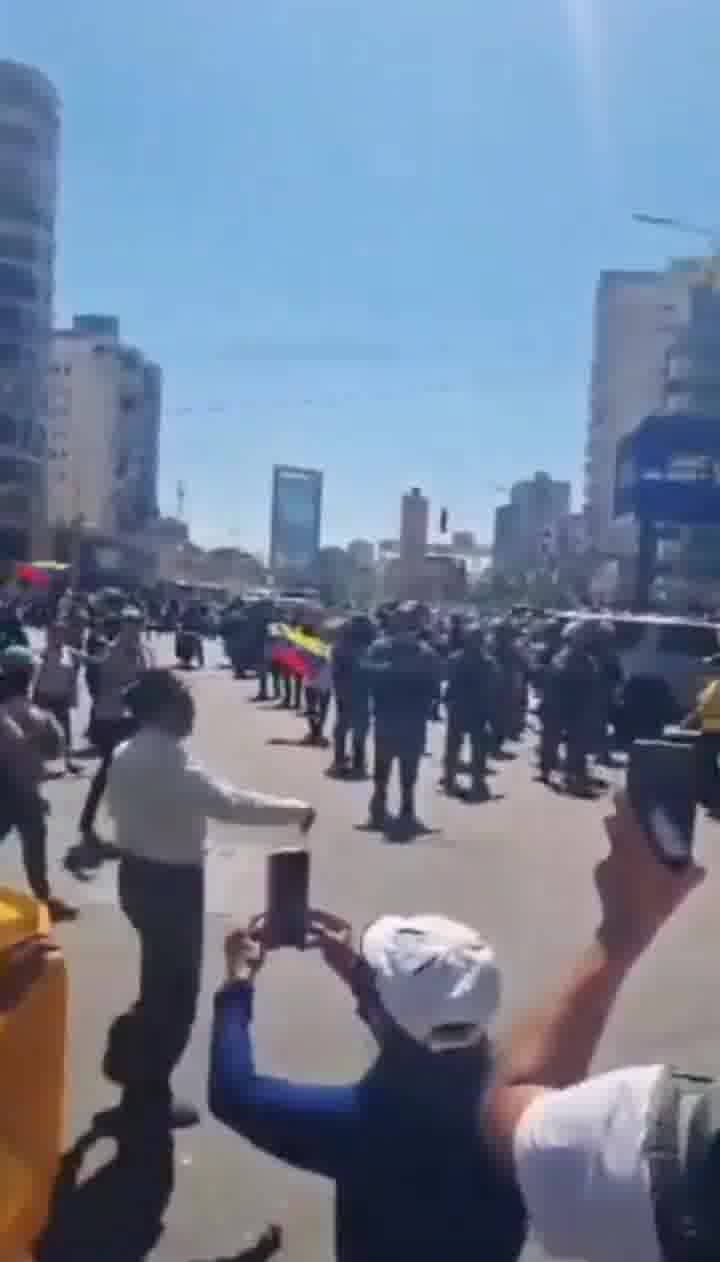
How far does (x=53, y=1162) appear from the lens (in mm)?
3209

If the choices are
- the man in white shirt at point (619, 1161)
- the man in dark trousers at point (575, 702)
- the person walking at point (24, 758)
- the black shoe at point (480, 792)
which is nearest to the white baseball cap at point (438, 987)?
the man in white shirt at point (619, 1161)

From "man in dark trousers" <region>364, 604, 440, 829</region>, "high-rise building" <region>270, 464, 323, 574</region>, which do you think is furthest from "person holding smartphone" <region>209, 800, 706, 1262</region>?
"high-rise building" <region>270, 464, 323, 574</region>

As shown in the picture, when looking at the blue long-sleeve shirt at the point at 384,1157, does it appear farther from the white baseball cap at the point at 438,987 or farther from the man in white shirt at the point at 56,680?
the man in white shirt at the point at 56,680

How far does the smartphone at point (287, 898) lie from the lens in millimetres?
3072

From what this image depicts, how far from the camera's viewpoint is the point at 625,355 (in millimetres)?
136500

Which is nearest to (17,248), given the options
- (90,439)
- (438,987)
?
(90,439)

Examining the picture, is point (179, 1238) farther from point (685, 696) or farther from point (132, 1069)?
point (685, 696)

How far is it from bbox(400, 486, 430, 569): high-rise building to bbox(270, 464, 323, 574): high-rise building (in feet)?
45.4

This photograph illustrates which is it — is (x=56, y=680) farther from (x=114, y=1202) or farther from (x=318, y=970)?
(x=114, y=1202)

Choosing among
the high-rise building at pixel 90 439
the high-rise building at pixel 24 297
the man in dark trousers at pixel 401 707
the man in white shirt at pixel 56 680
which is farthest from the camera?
the high-rise building at pixel 90 439

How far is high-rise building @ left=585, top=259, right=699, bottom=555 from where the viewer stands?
130250 mm

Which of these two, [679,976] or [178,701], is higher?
[178,701]

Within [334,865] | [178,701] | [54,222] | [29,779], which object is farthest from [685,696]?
[54,222]

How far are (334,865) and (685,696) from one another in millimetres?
11109
